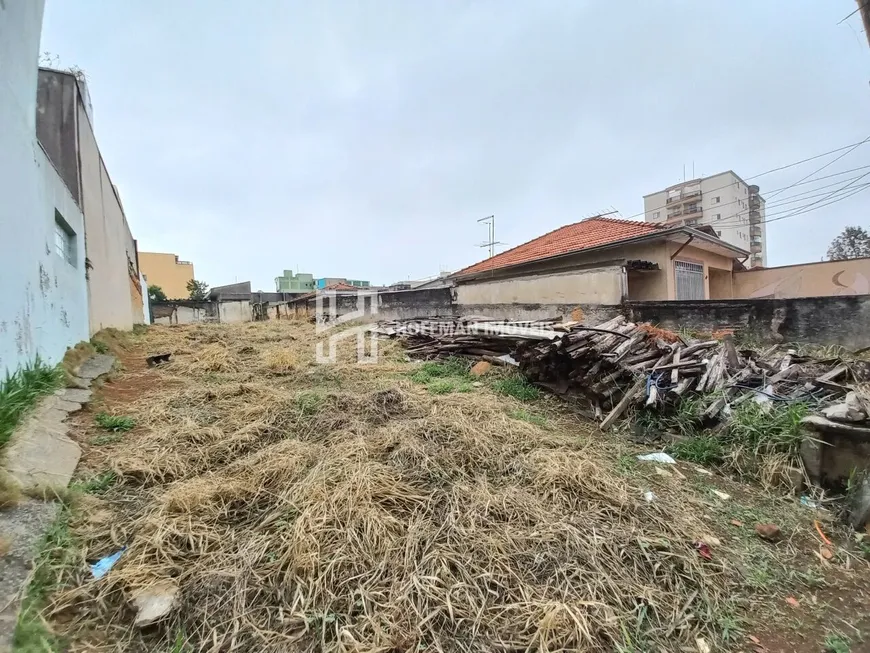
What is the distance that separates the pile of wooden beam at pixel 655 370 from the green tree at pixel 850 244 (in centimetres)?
3538

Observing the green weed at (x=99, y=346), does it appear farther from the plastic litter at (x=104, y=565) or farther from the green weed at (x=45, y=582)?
the plastic litter at (x=104, y=565)

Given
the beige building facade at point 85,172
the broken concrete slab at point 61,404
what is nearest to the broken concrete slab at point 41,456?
the broken concrete slab at point 61,404

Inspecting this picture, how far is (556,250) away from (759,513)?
9902mm

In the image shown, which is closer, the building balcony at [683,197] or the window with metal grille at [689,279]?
the window with metal grille at [689,279]

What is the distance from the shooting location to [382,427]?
346 centimetres

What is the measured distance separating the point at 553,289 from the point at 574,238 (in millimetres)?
3123

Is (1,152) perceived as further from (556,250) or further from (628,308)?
(556,250)

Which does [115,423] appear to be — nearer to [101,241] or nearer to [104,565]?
[104,565]

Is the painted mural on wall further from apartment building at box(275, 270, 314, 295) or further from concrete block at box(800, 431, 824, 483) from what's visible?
apartment building at box(275, 270, 314, 295)

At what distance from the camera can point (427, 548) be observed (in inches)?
76.3

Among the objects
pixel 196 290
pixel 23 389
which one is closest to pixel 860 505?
pixel 23 389

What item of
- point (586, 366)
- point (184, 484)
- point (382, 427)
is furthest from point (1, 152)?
point (586, 366)

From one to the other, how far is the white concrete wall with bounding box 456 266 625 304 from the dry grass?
20.8 ft

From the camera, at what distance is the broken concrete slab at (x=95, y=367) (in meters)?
4.68
